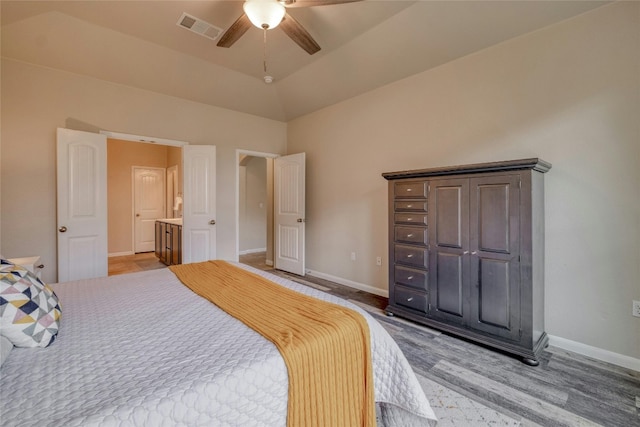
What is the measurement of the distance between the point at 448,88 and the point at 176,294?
3233mm

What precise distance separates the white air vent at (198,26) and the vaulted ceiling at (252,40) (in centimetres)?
5

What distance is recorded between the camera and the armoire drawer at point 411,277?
2.71 m

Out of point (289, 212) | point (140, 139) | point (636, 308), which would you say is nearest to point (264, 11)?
point (140, 139)

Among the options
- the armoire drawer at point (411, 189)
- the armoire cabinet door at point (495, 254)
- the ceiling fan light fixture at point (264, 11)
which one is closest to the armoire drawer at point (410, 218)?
the armoire drawer at point (411, 189)

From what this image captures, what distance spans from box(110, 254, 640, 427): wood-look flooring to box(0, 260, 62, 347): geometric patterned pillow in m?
2.12

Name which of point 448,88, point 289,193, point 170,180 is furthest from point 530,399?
point 170,180

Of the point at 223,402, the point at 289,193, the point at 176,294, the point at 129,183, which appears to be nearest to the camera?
the point at 223,402

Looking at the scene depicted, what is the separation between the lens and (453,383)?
186cm

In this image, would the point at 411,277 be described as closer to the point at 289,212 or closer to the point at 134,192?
the point at 289,212

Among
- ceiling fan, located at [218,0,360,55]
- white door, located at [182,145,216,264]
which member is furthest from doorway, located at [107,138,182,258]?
ceiling fan, located at [218,0,360,55]

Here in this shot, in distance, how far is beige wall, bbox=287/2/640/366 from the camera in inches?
81.4

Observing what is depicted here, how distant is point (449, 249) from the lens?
253cm

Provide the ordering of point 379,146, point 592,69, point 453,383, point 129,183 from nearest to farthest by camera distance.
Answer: point 453,383
point 592,69
point 379,146
point 129,183

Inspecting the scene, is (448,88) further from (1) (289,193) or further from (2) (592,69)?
(1) (289,193)
